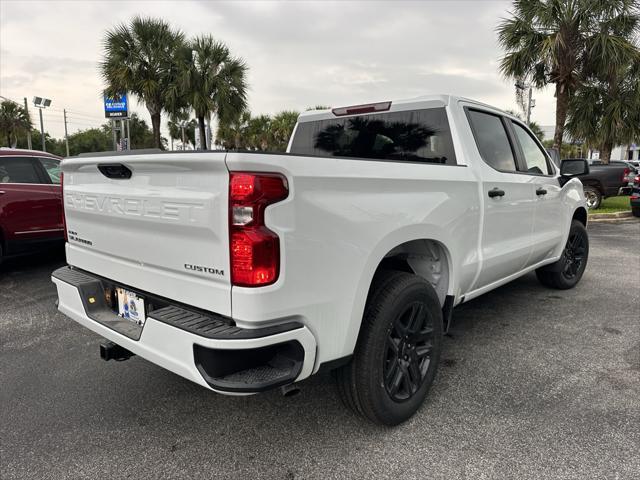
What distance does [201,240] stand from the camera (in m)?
1.93

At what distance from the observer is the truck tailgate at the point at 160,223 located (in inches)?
73.9

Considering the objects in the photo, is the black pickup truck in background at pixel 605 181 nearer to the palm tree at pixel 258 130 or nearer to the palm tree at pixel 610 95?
the palm tree at pixel 610 95

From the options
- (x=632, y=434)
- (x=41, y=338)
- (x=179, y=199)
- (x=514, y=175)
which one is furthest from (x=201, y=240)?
(x=41, y=338)

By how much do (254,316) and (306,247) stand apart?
348mm

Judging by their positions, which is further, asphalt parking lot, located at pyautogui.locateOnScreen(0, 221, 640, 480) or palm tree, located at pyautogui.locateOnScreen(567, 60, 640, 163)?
palm tree, located at pyautogui.locateOnScreen(567, 60, 640, 163)

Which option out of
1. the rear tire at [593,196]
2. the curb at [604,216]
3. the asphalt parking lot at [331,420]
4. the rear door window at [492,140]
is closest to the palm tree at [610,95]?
the rear tire at [593,196]

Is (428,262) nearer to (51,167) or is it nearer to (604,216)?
(51,167)

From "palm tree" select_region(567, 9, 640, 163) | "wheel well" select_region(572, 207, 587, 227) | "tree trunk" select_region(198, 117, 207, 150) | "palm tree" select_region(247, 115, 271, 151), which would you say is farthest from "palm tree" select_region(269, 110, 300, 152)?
"wheel well" select_region(572, 207, 587, 227)

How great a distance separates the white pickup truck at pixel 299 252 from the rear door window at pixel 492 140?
27 mm

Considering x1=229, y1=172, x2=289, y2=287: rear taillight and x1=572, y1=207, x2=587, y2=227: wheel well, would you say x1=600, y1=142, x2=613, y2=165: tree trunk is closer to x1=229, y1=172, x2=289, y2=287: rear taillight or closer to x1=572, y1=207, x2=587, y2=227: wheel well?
x1=572, y1=207, x2=587, y2=227: wheel well

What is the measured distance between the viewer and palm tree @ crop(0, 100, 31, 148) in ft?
138

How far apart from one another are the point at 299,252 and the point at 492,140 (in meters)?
2.35

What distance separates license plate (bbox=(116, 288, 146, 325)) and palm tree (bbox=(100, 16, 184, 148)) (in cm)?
1836

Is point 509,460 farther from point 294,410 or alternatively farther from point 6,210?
point 6,210
